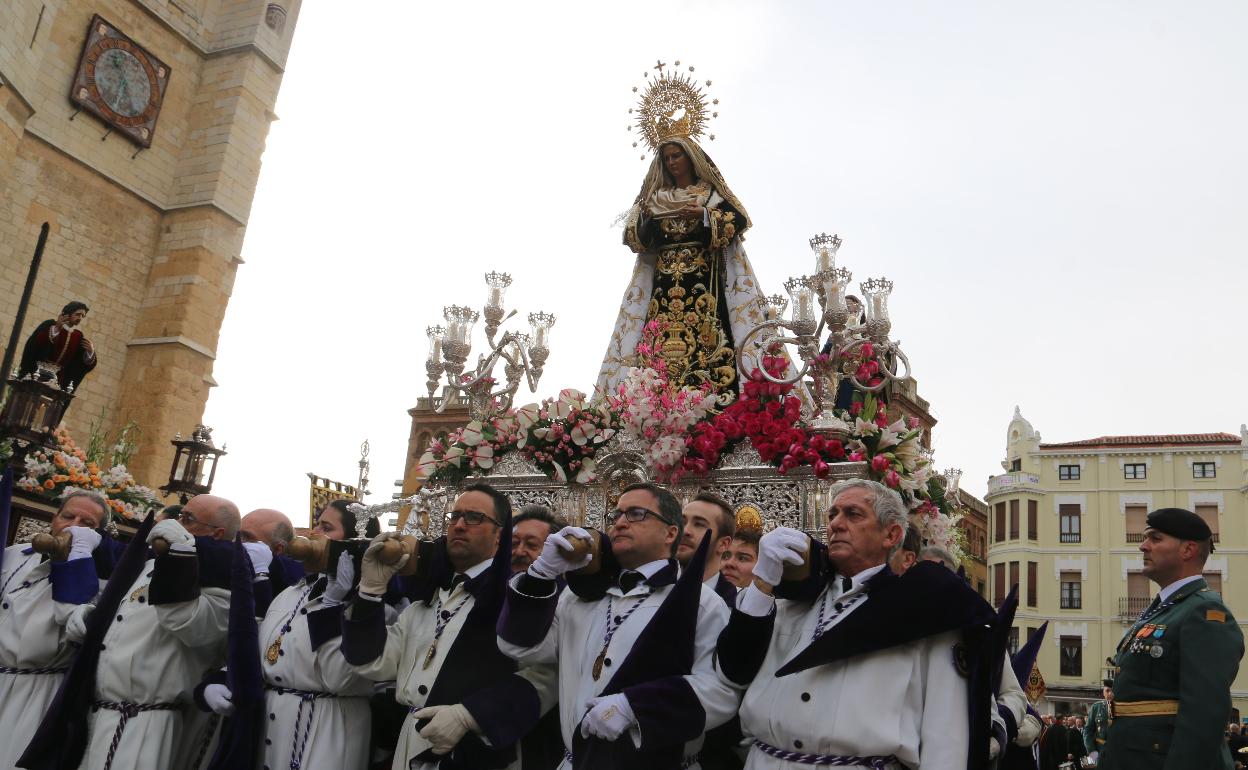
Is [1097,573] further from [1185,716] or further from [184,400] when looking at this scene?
[1185,716]

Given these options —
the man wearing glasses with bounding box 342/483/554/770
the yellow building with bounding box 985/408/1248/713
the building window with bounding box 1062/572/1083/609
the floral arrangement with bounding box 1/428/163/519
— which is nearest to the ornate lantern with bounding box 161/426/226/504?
the floral arrangement with bounding box 1/428/163/519

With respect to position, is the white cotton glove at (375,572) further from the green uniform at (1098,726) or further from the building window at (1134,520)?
the building window at (1134,520)

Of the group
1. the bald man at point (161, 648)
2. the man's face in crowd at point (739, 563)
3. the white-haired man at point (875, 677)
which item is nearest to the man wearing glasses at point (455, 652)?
the white-haired man at point (875, 677)

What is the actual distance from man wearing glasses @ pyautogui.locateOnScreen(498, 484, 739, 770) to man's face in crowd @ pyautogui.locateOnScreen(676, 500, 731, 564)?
1.83ft

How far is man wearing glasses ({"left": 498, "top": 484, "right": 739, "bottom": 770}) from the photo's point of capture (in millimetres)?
3234

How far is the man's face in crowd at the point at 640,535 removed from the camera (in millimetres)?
3822

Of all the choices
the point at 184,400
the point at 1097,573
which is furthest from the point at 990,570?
the point at 184,400

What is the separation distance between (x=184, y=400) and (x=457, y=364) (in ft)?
50.2

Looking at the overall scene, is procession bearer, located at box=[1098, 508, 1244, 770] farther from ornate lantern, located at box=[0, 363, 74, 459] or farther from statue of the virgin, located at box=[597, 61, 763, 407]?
ornate lantern, located at box=[0, 363, 74, 459]

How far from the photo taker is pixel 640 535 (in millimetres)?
3820

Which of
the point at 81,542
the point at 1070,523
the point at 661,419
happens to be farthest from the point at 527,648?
the point at 1070,523

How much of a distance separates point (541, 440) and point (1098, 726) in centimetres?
483

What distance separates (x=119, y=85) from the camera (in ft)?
73.6

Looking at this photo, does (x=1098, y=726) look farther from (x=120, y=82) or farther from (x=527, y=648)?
(x=120, y=82)
